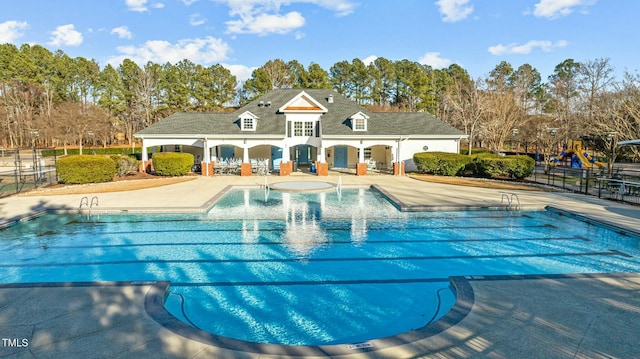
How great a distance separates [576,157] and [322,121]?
2562cm

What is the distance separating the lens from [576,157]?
36.7 meters

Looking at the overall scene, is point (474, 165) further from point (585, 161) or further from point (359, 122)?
point (585, 161)

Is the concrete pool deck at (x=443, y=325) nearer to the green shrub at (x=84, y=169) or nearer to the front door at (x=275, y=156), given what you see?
the green shrub at (x=84, y=169)

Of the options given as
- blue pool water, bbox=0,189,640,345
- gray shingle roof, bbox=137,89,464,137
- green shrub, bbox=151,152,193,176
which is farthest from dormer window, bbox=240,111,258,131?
blue pool water, bbox=0,189,640,345

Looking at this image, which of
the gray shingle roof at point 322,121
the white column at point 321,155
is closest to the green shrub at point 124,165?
the gray shingle roof at point 322,121

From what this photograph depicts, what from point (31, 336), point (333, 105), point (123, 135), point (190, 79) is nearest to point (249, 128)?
point (333, 105)

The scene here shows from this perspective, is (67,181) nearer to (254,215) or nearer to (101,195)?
(101,195)

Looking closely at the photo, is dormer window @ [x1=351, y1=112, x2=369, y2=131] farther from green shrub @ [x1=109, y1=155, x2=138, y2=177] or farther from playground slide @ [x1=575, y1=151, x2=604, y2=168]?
playground slide @ [x1=575, y1=151, x2=604, y2=168]

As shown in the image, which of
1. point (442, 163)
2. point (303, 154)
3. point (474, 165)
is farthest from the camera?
point (303, 154)

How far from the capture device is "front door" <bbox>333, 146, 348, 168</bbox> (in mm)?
33678

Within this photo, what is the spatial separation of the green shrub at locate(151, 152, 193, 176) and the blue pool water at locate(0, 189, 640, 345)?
37.7ft

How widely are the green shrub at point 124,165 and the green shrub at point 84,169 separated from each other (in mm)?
2273

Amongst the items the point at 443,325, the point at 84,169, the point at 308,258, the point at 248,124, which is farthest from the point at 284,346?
the point at 248,124

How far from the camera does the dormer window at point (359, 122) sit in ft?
95.8
